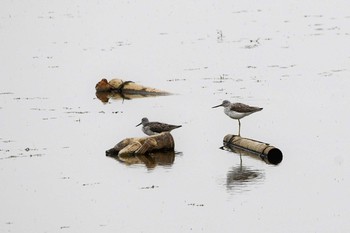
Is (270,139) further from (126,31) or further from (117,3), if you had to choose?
(117,3)

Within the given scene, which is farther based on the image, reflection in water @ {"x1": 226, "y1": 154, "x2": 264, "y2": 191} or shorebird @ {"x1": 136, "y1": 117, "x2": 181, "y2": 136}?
shorebird @ {"x1": 136, "y1": 117, "x2": 181, "y2": 136}

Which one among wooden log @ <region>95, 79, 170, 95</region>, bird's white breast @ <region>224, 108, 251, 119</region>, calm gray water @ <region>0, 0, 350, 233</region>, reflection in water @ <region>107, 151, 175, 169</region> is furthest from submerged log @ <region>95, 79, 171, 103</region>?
reflection in water @ <region>107, 151, 175, 169</region>

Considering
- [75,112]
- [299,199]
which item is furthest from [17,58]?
[299,199]

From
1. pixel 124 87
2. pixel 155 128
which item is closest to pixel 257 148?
pixel 155 128

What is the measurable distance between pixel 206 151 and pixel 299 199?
5.56 meters

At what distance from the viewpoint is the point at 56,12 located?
2643 inches

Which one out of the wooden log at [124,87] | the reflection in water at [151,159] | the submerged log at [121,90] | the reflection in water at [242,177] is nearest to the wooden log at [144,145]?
the reflection in water at [151,159]

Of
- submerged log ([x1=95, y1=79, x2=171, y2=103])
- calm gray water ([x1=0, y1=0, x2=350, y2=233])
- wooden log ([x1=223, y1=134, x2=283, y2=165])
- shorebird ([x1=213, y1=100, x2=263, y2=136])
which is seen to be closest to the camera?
calm gray water ([x1=0, y1=0, x2=350, y2=233])

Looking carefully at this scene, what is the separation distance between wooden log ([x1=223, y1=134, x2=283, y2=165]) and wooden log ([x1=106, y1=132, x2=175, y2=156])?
1674mm

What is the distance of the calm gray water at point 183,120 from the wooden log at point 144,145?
1.32 ft

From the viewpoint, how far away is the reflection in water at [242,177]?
2528 centimetres

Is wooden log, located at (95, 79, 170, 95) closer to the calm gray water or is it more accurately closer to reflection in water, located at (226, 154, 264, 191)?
the calm gray water

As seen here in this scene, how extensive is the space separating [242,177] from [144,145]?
151 inches

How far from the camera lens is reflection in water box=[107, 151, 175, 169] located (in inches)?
1107
